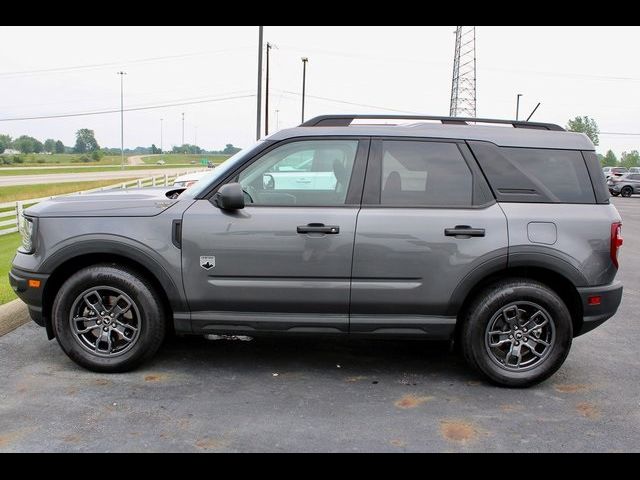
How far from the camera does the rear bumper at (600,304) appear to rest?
4297 millimetres

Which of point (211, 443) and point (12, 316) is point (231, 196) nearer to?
point (211, 443)

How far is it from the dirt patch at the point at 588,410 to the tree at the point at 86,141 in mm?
132259

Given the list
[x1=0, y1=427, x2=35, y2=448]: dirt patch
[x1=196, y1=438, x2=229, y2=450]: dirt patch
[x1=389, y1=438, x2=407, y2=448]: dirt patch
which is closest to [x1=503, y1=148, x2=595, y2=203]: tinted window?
[x1=389, y1=438, x2=407, y2=448]: dirt patch

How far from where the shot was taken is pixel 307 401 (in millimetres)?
3992

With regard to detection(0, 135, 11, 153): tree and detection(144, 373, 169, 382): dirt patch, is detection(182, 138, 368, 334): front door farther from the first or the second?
detection(0, 135, 11, 153): tree

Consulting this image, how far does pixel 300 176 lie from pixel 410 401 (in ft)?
6.05

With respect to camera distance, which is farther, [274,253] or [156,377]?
[156,377]

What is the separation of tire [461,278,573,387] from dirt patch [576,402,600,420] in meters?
0.37

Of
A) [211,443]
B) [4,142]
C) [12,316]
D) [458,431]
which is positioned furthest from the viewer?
[4,142]

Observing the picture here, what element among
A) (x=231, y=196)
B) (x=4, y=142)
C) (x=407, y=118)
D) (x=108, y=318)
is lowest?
(x=108, y=318)

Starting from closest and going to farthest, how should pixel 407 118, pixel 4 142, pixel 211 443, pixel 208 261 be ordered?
pixel 211 443 < pixel 208 261 < pixel 407 118 < pixel 4 142

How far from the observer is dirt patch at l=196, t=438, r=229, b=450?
330 centimetres

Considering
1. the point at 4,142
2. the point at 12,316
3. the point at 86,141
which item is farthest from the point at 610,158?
the point at 12,316
